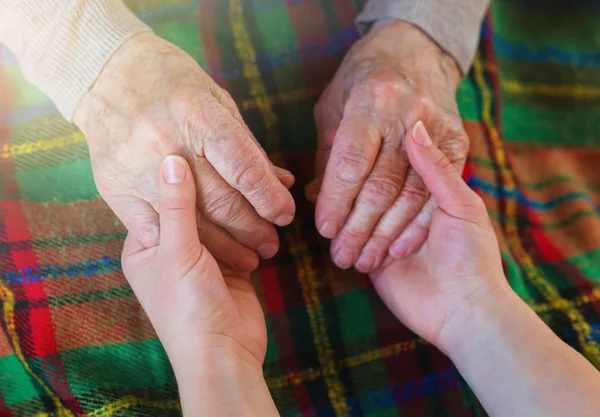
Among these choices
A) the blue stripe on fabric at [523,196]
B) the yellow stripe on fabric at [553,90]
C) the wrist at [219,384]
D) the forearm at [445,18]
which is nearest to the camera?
the wrist at [219,384]

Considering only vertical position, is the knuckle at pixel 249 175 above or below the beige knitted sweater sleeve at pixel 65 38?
below

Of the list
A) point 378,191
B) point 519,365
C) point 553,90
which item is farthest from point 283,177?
point 553,90

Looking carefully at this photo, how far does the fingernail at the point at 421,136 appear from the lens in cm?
100

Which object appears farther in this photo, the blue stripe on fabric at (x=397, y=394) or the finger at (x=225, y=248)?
the blue stripe on fabric at (x=397, y=394)

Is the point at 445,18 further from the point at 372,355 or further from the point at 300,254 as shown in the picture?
the point at 372,355

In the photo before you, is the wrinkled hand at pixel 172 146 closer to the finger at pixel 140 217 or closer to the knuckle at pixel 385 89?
the finger at pixel 140 217

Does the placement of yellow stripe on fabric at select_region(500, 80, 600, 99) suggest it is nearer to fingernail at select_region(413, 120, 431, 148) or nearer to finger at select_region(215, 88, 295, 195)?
fingernail at select_region(413, 120, 431, 148)

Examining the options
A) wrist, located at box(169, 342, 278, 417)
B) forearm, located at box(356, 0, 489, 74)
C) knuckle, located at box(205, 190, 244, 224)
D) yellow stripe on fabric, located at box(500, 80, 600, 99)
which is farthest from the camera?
yellow stripe on fabric, located at box(500, 80, 600, 99)

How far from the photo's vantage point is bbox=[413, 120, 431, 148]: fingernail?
1001mm

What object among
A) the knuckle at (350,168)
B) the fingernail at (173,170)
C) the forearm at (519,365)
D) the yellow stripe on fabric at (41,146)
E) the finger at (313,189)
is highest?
the fingernail at (173,170)

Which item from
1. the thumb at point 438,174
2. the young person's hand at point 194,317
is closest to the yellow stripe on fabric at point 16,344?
the young person's hand at point 194,317

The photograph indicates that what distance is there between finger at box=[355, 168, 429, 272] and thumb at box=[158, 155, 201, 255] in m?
0.37

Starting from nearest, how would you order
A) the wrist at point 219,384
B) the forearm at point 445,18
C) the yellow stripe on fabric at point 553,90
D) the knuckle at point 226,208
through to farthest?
the wrist at point 219,384 < the knuckle at point 226,208 < the forearm at point 445,18 < the yellow stripe on fabric at point 553,90

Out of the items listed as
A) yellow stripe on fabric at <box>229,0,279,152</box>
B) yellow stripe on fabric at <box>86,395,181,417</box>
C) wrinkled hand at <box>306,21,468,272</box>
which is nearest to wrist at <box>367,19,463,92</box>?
wrinkled hand at <box>306,21,468,272</box>
